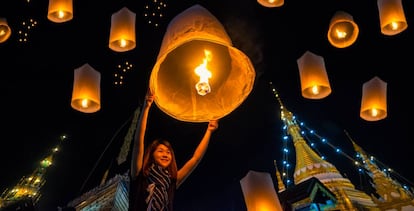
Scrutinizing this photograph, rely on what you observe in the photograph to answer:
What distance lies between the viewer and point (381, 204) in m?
15.7

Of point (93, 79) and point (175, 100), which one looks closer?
point (175, 100)

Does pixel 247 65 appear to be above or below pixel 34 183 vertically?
below

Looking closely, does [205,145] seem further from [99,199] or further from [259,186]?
[99,199]

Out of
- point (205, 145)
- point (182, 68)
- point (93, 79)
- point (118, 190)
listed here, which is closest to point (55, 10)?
point (93, 79)

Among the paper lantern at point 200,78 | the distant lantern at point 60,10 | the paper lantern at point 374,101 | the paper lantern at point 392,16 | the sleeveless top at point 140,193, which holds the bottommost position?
the sleeveless top at point 140,193

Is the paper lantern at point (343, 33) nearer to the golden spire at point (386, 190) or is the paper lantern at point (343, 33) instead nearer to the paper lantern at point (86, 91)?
the paper lantern at point (86, 91)

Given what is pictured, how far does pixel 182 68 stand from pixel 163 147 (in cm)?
107

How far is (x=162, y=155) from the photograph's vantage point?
4.61m

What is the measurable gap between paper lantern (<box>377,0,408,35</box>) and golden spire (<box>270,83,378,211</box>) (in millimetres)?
9199

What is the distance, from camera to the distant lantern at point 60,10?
5262mm

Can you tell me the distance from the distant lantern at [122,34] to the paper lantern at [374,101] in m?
4.39

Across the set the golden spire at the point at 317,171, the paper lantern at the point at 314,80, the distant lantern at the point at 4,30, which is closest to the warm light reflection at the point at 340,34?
the paper lantern at the point at 314,80

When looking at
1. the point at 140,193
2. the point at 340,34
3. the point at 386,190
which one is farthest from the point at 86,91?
the point at 386,190

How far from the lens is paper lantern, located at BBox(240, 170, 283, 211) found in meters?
5.08
